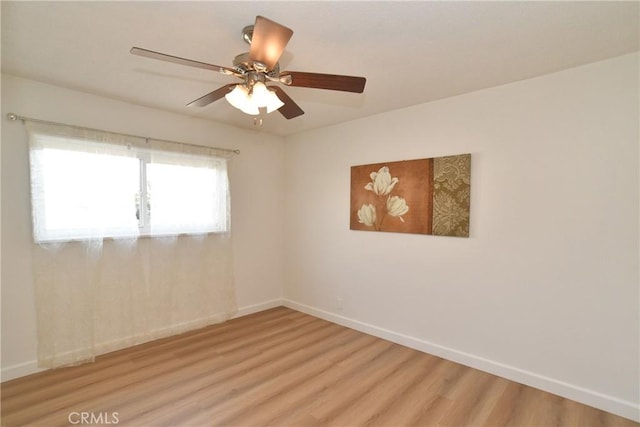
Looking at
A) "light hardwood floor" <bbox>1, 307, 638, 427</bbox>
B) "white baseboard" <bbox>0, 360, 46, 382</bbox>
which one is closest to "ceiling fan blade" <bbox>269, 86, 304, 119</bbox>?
"light hardwood floor" <bbox>1, 307, 638, 427</bbox>

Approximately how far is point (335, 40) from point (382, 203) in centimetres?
174

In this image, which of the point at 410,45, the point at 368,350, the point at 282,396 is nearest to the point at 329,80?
the point at 410,45

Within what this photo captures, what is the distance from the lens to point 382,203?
318 centimetres

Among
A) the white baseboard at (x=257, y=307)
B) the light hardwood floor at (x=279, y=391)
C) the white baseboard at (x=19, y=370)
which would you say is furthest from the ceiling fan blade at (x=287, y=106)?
the white baseboard at (x=19, y=370)

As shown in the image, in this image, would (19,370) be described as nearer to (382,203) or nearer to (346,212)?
(346,212)

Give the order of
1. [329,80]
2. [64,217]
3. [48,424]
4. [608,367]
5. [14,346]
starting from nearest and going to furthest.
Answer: [329,80]
[48,424]
[608,367]
[14,346]
[64,217]

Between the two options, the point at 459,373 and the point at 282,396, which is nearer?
the point at 282,396

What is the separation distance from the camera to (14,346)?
2.36 metres

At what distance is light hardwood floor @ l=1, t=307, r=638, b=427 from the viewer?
76.8 inches

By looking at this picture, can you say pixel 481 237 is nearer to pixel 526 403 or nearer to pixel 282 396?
pixel 526 403

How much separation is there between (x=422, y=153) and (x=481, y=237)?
945 mm

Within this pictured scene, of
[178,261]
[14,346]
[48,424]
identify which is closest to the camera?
[48,424]

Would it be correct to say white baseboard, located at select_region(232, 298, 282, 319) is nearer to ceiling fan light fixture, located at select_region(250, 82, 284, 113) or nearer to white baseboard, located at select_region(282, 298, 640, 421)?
white baseboard, located at select_region(282, 298, 640, 421)

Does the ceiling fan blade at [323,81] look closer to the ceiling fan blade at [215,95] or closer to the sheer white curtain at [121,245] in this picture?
the ceiling fan blade at [215,95]
